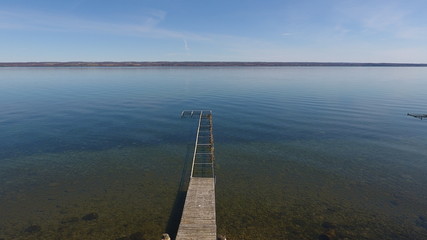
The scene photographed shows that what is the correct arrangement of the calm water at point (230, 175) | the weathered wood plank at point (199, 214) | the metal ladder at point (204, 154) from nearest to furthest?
1. the weathered wood plank at point (199, 214)
2. the calm water at point (230, 175)
3. the metal ladder at point (204, 154)

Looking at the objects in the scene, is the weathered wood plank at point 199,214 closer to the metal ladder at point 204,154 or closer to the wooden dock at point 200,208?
the wooden dock at point 200,208

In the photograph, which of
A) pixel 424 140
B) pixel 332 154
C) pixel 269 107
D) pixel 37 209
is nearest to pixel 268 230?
pixel 332 154

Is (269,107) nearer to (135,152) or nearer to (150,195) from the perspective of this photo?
(135,152)

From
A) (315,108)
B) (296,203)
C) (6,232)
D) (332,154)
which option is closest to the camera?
(6,232)

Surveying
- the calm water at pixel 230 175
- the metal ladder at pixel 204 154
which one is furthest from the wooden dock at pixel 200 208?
the calm water at pixel 230 175

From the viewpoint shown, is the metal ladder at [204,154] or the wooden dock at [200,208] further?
the metal ladder at [204,154]

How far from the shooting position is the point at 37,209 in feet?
75.1

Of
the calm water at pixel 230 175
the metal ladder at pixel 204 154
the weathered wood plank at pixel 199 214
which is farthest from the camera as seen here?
the metal ladder at pixel 204 154

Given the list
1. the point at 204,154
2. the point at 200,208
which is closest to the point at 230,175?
the point at 204,154

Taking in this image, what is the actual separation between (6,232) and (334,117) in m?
56.9

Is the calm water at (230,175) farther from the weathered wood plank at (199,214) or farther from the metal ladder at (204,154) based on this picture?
the weathered wood plank at (199,214)

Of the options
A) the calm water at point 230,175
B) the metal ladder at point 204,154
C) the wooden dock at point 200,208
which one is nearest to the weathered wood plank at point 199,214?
the wooden dock at point 200,208

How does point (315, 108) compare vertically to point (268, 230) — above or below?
above

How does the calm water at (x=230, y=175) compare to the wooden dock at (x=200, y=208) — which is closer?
the wooden dock at (x=200, y=208)
